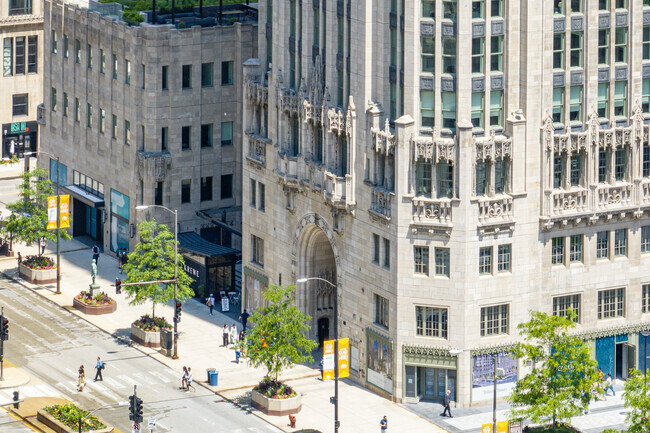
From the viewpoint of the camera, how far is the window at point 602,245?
12150 centimetres

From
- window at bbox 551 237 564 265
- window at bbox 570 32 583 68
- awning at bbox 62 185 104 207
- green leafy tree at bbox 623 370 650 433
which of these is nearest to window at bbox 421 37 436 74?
window at bbox 570 32 583 68

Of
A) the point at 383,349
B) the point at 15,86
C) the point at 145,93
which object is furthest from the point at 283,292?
the point at 15,86

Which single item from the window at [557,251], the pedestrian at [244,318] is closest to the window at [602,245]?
the window at [557,251]

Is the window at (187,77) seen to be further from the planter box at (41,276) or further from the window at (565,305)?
the window at (565,305)

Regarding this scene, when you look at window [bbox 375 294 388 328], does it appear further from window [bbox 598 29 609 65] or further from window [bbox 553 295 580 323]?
window [bbox 598 29 609 65]

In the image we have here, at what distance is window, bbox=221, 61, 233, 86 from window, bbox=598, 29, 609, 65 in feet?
124

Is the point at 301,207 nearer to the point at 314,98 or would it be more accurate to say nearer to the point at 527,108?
the point at 314,98

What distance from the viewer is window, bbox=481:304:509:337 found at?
118 meters

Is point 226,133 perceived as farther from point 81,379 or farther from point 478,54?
point 478,54

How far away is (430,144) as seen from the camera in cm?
Answer: 11569

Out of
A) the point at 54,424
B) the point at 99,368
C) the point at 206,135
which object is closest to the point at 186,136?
the point at 206,135

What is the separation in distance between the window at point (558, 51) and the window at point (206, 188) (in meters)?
39.6

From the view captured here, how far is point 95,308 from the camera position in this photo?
13788cm

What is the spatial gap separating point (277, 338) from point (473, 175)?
53.7 feet
